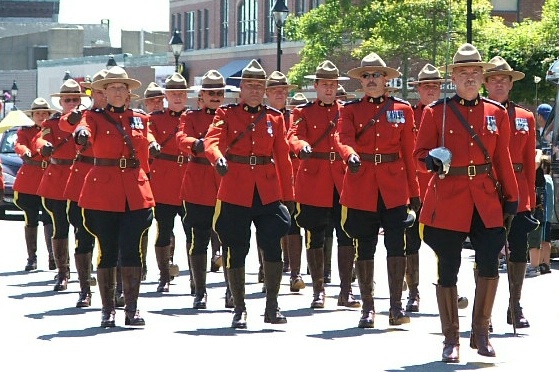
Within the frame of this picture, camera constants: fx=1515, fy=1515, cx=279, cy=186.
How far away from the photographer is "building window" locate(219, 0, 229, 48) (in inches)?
2972

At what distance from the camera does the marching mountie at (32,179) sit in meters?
18.2

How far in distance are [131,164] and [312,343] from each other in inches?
96.4

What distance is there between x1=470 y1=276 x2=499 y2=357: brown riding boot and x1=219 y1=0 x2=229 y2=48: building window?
2562 inches

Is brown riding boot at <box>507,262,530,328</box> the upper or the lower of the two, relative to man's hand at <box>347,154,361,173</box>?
lower

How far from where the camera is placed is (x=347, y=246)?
45.4 ft

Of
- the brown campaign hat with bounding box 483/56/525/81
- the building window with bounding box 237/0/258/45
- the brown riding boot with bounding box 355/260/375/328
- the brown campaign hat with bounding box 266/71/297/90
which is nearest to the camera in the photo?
the brown campaign hat with bounding box 483/56/525/81

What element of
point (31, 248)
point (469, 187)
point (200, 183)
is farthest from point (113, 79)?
point (31, 248)

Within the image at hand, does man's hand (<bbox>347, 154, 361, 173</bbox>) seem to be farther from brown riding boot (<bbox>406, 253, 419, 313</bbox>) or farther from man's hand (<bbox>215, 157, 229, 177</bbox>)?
brown riding boot (<bbox>406, 253, 419, 313</bbox>)

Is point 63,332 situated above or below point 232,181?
below

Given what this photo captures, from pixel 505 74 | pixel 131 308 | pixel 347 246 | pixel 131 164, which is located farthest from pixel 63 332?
pixel 505 74

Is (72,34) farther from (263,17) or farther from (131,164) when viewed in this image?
(131,164)

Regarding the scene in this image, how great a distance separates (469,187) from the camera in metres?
10.8

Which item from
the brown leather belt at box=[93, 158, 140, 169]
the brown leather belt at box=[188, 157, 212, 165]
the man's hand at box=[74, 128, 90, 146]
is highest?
the man's hand at box=[74, 128, 90, 146]

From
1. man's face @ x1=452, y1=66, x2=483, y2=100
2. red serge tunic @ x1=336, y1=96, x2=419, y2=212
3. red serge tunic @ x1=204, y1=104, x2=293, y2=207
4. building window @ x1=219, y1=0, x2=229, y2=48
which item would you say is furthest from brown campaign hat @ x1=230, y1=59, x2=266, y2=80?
building window @ x1=219, y1=0, x2=229, y2=48
